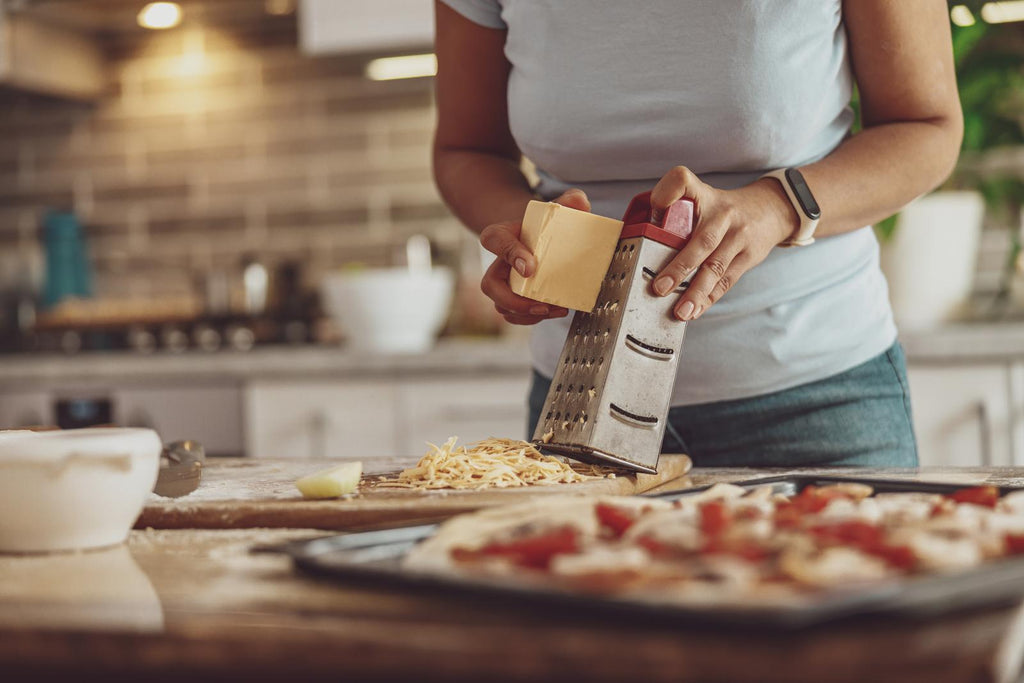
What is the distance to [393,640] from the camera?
51cm

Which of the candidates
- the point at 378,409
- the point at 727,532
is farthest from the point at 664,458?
the point at 378,409

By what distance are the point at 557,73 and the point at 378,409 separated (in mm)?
1405

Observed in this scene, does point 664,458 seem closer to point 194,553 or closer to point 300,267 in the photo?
point 194,553

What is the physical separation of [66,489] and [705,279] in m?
0.56

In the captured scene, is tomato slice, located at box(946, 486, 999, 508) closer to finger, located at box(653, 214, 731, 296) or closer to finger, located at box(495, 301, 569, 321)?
finger, located at box(653, 214, 731, 296)

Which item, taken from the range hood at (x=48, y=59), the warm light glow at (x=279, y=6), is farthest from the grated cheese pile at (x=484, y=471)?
the range hood at (x=48, y=59)

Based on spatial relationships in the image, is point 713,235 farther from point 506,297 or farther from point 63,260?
point 63,260

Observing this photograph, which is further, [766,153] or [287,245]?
[287,245]

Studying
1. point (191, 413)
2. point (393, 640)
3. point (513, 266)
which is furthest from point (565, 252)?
point (191, 413)

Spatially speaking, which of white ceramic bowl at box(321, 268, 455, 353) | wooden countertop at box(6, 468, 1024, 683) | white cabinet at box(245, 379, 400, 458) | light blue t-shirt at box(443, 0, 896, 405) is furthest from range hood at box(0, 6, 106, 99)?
wooden countertop at box(6, 468, 1024, 683)

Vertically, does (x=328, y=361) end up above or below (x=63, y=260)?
below

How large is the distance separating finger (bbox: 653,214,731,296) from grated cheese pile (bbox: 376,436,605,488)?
0.60 ft

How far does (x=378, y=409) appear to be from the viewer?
2.50 metres

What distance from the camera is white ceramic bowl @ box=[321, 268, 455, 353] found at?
2727 mm
